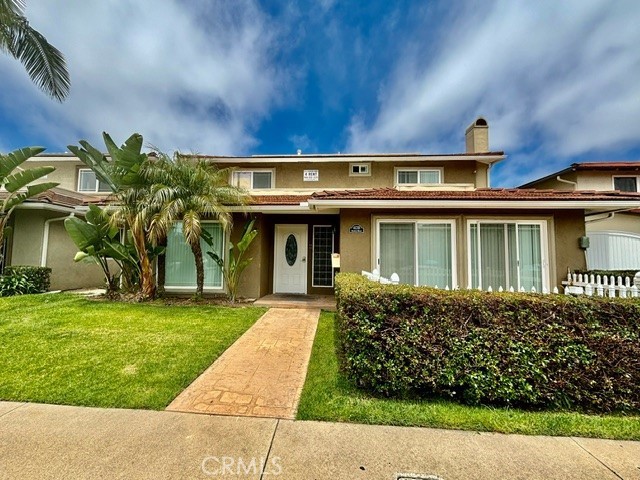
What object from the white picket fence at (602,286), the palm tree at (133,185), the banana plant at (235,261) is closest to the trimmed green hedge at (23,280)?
the palm tree at (133,185)

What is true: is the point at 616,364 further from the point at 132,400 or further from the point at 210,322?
the point at 210,322

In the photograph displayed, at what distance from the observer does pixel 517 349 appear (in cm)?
355

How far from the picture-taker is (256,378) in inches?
170

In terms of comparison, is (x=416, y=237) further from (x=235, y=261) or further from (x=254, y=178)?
(x=254, y=178)

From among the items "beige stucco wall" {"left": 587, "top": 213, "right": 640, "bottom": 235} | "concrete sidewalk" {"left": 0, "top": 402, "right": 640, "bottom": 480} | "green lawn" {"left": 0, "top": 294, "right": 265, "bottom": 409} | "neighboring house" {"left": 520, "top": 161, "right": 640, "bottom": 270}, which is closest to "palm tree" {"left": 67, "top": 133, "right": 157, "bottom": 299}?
"green lawn" {"left": 0, "top": 294, "right": 265, "bottom": 409}

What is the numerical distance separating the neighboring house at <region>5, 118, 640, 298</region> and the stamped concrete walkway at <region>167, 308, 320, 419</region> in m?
3.50

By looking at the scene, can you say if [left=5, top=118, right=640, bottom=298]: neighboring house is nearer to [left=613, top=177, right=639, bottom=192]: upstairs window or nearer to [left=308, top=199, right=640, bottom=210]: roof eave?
[left=308, top=199, right=640, bottom=210]: roof eave

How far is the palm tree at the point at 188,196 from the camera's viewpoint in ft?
27.6

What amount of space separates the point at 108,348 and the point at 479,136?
17.0m

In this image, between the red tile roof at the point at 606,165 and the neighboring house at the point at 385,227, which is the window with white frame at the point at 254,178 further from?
the red tile roof at the point at 606,165

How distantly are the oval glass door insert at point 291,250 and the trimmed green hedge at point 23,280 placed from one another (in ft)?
29.5

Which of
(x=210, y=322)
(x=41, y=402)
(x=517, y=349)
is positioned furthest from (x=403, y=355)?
(x=210, y=322)

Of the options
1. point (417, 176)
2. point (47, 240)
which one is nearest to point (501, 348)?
point (417, 176)

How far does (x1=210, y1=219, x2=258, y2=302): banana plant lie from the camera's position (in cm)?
934
